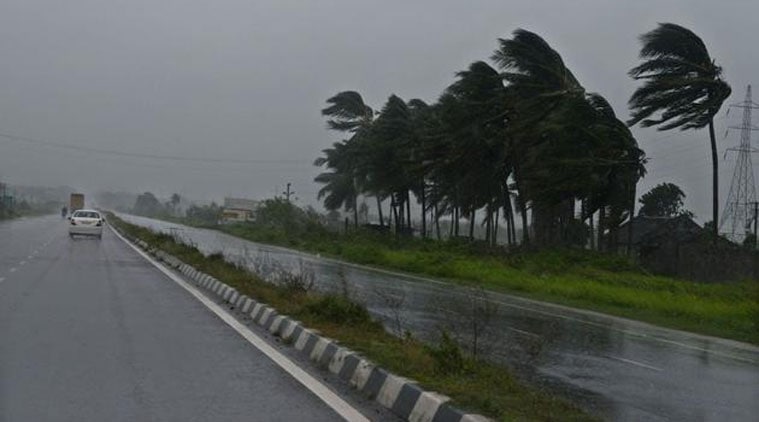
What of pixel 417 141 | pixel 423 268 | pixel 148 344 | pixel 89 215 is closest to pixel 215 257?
pixel 423 268

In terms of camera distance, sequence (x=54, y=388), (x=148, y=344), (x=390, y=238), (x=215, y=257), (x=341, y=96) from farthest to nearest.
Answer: (x=341, y=96), (x=390, y=238), (x=215, y=257), (x=148, y=344), (x=54, y=388)

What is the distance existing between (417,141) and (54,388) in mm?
46482

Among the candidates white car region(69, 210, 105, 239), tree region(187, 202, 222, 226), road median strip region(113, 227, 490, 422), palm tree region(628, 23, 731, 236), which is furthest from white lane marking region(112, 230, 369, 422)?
tree region(187, 202, 222, 226)

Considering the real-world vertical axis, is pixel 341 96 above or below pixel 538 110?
above

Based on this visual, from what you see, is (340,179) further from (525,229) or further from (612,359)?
(612,359)

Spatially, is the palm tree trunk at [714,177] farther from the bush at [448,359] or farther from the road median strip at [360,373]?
the bush at [448,359]

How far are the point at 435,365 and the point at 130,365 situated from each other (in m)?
3.29

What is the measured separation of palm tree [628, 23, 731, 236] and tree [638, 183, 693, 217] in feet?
81.7

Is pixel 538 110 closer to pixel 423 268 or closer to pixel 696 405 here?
pixel 423 268

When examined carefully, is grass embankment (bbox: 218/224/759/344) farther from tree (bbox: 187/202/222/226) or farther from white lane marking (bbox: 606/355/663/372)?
tree (bbox: 187/202/222/226)

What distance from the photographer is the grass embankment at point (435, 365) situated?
7.10m

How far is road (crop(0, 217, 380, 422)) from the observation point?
7418 mm

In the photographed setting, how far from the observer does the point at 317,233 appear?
6147 cm

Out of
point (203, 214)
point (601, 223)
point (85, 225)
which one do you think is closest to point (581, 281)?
point (601, 223)
